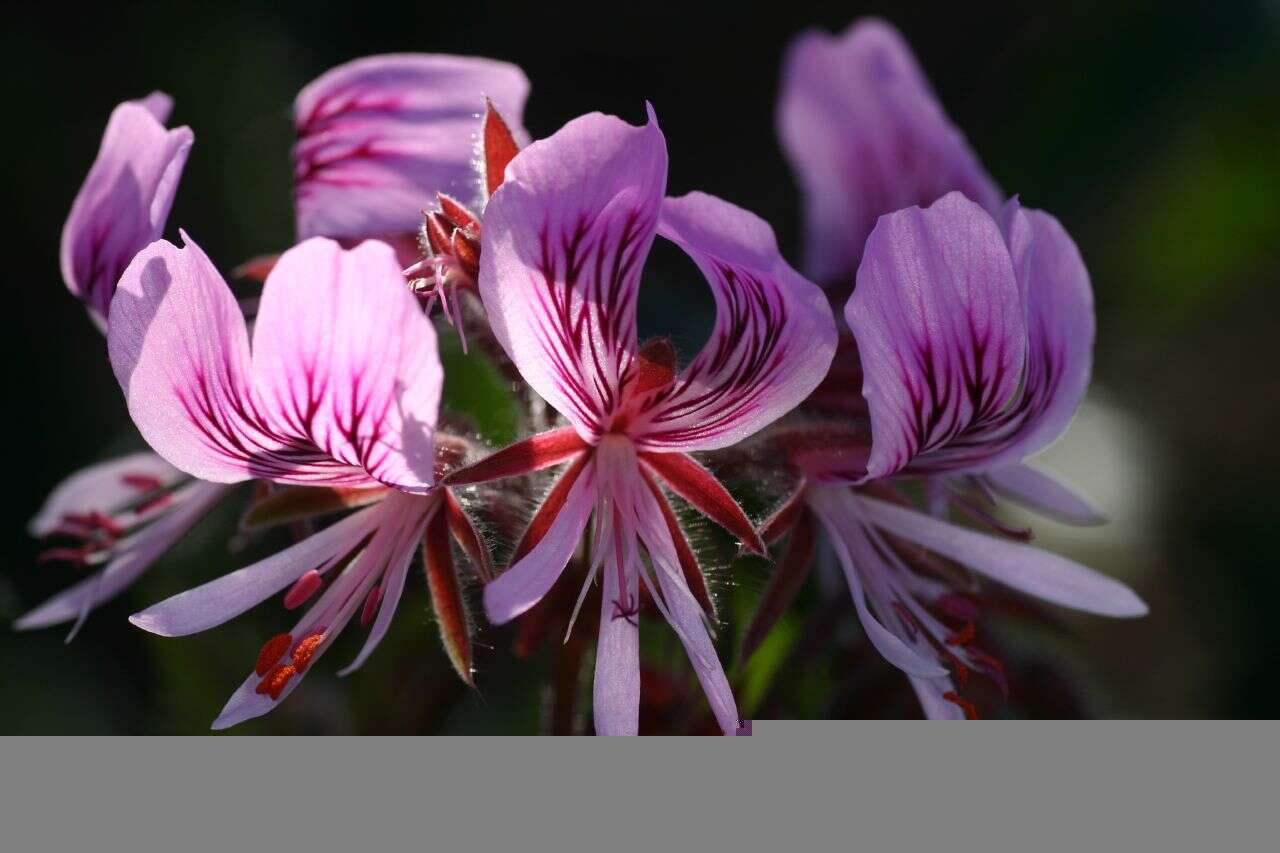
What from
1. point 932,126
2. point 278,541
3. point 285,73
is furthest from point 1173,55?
point 278,541

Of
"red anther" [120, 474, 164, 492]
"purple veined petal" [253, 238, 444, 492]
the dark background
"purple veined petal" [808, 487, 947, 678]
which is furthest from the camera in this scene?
the dark background

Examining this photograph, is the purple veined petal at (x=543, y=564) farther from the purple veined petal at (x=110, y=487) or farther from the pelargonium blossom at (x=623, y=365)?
the purple veined petal at (x=110, y=487)

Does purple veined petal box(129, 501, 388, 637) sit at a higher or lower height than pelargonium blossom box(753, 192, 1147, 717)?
lower

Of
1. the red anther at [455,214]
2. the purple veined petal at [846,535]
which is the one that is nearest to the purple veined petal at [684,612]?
the purple veined petal at [846,535]

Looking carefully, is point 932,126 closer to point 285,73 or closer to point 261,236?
point 261,236

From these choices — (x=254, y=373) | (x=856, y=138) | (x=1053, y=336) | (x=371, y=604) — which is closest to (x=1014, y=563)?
(x=1053, y=336)

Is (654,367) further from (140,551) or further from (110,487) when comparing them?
(110,487)

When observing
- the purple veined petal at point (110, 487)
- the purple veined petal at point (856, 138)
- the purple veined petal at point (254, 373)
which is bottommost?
the purple veined petal at point (110, 487)

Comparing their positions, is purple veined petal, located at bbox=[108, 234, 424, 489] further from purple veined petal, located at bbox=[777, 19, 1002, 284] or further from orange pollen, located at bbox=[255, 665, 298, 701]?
purple veined petal, located at bbox=[777, 19, 1002, 284]

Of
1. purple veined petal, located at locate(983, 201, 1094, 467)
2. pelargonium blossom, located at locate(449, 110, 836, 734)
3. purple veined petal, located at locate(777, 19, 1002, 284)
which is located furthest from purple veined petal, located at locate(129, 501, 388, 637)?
purple veined petal, located at locate(777, 19, 1002, 284)
